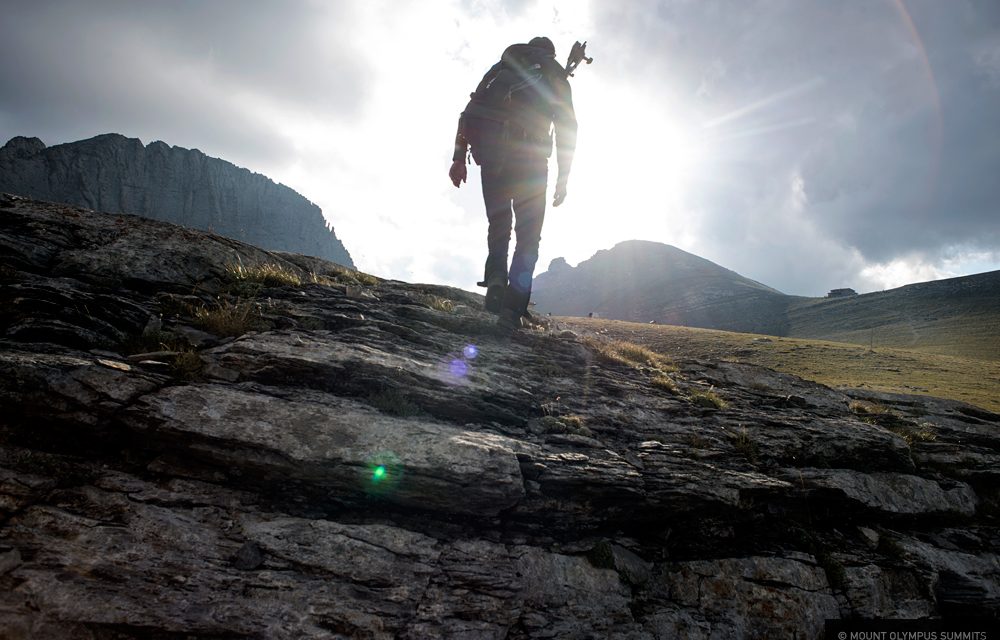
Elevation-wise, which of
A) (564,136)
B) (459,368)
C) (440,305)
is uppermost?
(564,136)

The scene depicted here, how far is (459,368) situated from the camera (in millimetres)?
7285

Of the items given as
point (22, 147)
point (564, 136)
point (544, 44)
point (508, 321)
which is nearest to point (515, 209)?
point (564, 136)

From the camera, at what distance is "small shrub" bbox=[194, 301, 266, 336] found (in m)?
6.39

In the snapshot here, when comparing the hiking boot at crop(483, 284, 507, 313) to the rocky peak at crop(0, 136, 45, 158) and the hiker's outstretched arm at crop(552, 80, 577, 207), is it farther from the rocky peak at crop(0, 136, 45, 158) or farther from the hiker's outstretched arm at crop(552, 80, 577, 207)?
the rocky peak at crop(0, 136, 45, 158)

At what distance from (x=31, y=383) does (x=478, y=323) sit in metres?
6.76

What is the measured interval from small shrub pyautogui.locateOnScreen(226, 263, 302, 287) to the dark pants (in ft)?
14.4

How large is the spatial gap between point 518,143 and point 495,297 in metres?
3.45

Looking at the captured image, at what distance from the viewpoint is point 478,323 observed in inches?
374

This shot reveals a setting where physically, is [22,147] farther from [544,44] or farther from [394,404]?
[394,404]

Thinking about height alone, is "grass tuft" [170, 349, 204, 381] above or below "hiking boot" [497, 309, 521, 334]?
below

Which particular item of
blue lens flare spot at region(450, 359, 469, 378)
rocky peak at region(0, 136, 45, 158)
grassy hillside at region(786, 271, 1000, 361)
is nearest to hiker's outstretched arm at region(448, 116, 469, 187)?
blue lens flare spot at region(450, 359, 469, 378)

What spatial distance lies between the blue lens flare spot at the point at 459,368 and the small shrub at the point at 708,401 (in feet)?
15.9

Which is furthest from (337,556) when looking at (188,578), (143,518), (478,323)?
(478,323)

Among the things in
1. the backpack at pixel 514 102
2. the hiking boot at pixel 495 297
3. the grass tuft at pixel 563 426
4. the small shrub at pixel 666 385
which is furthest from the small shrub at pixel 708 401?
the backpack at pixel 514 102
